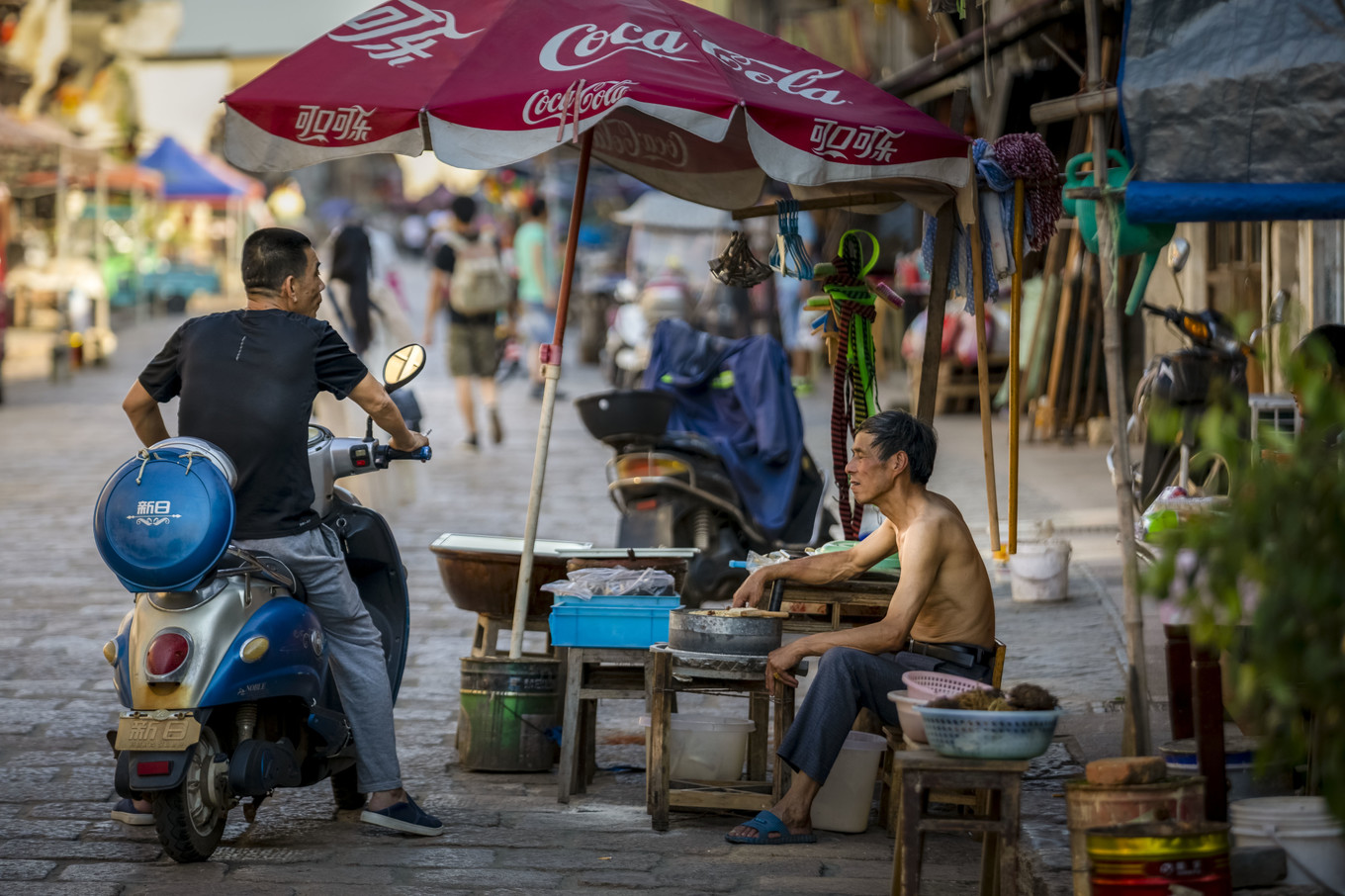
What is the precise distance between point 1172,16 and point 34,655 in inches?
230

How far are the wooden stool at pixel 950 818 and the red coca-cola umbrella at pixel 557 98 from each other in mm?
2062

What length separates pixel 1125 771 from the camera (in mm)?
3721

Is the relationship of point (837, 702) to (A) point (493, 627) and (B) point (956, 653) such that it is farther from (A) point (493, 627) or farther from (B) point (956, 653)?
(A) point (493, 627)

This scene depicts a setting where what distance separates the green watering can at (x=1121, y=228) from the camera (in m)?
4.53

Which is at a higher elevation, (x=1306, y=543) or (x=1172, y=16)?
(x=1172, y=16)

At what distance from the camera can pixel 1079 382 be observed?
14.6 metres

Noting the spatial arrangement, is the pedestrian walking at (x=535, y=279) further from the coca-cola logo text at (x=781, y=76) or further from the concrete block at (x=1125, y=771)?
the concrete block at (x=1125, y=771)

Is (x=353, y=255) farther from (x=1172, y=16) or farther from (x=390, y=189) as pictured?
(x=390, y=189)

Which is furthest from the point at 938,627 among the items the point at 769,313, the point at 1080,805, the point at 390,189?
the point at 390,189

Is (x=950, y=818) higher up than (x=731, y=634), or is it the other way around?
(x=731, y=634)

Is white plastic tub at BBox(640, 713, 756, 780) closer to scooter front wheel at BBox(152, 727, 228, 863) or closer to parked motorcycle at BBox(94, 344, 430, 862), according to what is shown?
parked motorcycle at BBox(94, 344, 430, 862)

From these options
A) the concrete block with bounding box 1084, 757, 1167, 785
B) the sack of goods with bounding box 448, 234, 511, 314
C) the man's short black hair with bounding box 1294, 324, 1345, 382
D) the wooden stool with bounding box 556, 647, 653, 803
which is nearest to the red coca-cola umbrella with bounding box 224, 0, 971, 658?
the wooden stool with bounding box 556, 647, 653, 803

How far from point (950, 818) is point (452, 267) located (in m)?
12.1

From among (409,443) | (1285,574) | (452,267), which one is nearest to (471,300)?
(452,267)
